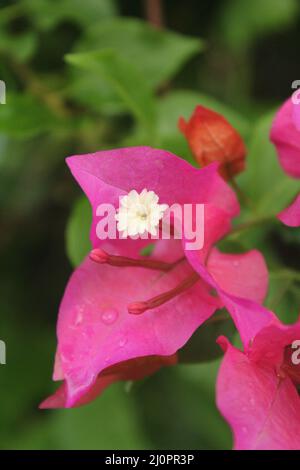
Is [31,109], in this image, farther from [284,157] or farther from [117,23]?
[284,157]

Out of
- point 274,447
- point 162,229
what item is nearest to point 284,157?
point 162,229

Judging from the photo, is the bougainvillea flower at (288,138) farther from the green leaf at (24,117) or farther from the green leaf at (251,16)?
the green leaf at (251,16)

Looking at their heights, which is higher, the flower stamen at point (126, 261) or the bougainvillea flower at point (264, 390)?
the flower stamen at point (126, 261)

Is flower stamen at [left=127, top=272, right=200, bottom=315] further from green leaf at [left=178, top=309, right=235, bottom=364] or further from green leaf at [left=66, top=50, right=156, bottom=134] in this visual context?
green leaf at [left=66, top=50, right=156, bottom=134]

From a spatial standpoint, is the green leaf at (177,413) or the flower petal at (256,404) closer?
the flower petal at (256,404)

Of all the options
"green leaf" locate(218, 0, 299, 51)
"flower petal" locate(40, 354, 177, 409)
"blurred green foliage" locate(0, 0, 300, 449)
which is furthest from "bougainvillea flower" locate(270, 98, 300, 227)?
"green leaf" locate(218, 0, 299, 51)

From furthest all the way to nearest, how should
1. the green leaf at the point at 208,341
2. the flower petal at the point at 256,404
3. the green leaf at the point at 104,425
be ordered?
1. the green leaf at the point at 104,425
2. the green leaf at the point at 208,341
3. the flower petal at the point at 256,404

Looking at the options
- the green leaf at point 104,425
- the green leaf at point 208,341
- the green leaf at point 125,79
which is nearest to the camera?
the green leaf at point 208,341
